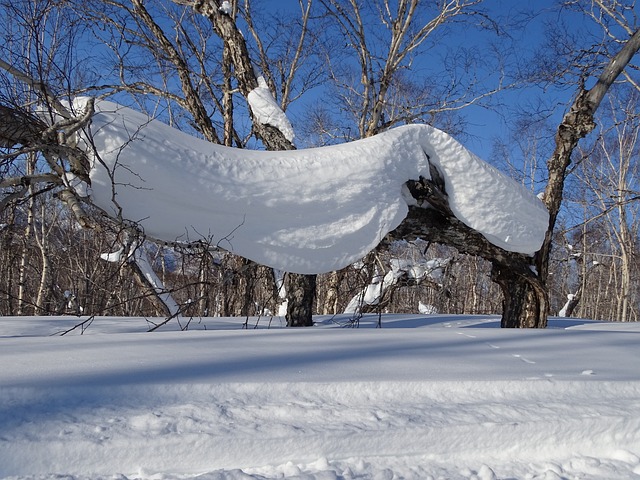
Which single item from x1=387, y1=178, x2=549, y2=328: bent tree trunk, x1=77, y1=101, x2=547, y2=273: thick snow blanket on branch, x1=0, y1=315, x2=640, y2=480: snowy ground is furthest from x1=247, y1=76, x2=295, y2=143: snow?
x1=0, y1=315, x2=640, y2=480: snowy ground

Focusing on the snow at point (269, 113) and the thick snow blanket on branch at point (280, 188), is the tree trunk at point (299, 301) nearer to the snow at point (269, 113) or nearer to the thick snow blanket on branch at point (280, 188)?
the thick snow blanket on branch at point (280, 188)

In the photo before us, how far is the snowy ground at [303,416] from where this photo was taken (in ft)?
4.34

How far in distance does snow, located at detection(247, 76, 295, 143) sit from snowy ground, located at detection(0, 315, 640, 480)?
3.21 metres

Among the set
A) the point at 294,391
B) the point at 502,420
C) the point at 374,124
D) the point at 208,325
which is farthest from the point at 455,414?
the point at 374,124

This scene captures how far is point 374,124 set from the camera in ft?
28.2

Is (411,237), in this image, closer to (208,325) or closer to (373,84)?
(208,325)

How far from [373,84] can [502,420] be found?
8.52 m

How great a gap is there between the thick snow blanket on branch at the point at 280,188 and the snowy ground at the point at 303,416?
1384mm

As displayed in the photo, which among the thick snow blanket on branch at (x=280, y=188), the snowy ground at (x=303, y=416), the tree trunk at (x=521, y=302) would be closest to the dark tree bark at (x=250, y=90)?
the thick snow blanket on branch at (x=280, y=188)

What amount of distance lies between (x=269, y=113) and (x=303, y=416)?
391cm

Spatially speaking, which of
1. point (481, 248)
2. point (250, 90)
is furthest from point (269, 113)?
point (481, 248)

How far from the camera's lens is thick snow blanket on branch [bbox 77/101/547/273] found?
321cm

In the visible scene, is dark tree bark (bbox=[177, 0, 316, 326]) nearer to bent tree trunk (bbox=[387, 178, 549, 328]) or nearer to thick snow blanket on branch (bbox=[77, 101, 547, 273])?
bent tree trunk (bbox=[387, 178, 549, 328])

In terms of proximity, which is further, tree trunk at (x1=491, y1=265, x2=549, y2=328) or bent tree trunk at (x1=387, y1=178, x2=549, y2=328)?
tree trunk at (x1=491, y1=265, x2=549, y2=328)
